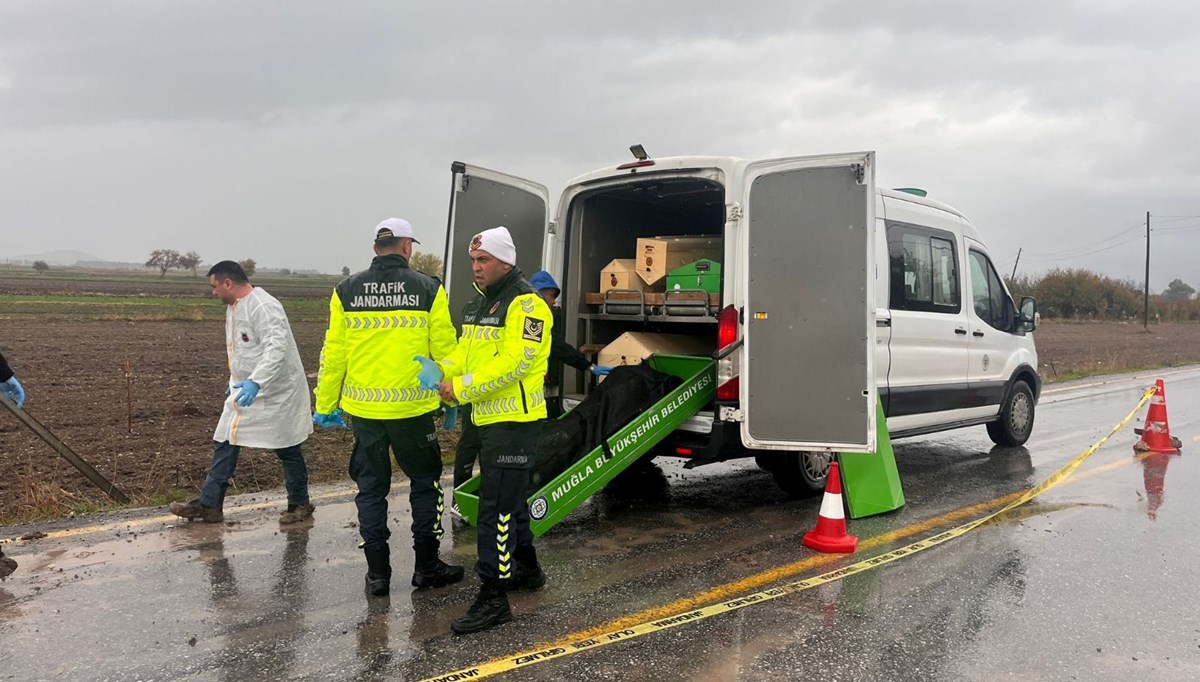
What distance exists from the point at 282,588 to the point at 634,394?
2.47 meters

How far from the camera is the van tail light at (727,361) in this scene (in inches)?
198

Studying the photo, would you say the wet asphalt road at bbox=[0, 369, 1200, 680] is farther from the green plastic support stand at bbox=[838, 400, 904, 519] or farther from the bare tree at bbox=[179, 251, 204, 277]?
the bare tree at bbox=[179, 251, 204, 277]

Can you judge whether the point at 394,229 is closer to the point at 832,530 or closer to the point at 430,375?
the point at 430,375

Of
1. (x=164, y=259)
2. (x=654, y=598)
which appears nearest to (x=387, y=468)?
(x=654, y=598)

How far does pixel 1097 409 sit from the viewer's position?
11.5 m

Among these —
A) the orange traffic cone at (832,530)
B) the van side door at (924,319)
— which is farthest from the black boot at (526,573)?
the van side door at (924,319)

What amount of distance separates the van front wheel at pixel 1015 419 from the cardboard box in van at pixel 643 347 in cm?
369

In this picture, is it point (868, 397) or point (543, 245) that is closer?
point (868, 397)

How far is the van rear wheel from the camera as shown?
5.84 metres

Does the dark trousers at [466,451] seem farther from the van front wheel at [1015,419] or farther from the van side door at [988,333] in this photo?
the van front wheel at [1015,419]

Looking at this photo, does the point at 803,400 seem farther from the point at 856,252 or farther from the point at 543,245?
the point at 543,245

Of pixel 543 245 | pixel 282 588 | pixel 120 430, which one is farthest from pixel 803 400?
pixel 120 430

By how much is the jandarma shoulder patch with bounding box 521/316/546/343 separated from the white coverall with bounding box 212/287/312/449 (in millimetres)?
→ 2240

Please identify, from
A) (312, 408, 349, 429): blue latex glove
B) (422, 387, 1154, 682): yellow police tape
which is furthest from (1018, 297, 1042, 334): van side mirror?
(312, 408, 349, 429): blue latex glove
